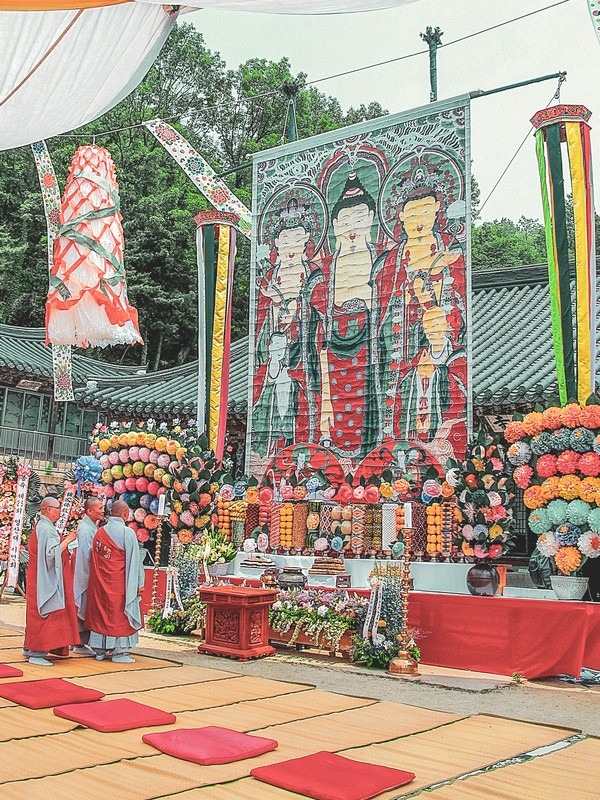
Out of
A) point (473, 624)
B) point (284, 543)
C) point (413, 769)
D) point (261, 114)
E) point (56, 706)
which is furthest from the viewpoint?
point (261, 114)

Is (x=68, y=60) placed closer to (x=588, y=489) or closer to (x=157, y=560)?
(x=588, y=489)

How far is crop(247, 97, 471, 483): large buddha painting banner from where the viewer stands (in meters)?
9.12

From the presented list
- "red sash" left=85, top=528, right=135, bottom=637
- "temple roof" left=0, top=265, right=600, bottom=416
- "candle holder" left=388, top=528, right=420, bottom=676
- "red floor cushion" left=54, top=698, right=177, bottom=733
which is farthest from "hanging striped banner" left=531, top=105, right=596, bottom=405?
"red floor cushion" left=54, top=698, right=177, bottom=733

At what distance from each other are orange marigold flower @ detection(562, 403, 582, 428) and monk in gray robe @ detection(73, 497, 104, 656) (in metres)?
4.19

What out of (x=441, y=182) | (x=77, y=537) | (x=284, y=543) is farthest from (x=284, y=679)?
(x=441, y=182)

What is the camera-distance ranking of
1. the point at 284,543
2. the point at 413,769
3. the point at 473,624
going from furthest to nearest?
the point at 284,543 < the point at 473,624 < the point at 413,769

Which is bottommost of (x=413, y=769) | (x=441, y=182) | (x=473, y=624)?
(x=413, y=769)

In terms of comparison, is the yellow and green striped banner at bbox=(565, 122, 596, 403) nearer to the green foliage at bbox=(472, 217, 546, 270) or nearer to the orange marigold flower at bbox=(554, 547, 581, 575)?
the orange marigold flower at bbox=(554, 547, 581, 575)

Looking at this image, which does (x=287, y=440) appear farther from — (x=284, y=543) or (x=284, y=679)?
(x=284, y=679)

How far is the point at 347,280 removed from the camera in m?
10.1

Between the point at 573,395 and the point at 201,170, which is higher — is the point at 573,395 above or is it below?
below

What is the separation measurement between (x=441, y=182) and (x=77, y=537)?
583 cm

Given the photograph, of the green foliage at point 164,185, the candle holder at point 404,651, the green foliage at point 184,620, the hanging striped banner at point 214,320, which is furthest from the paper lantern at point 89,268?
the green foliage at point 164,185

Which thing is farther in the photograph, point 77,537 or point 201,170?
point 201,170
